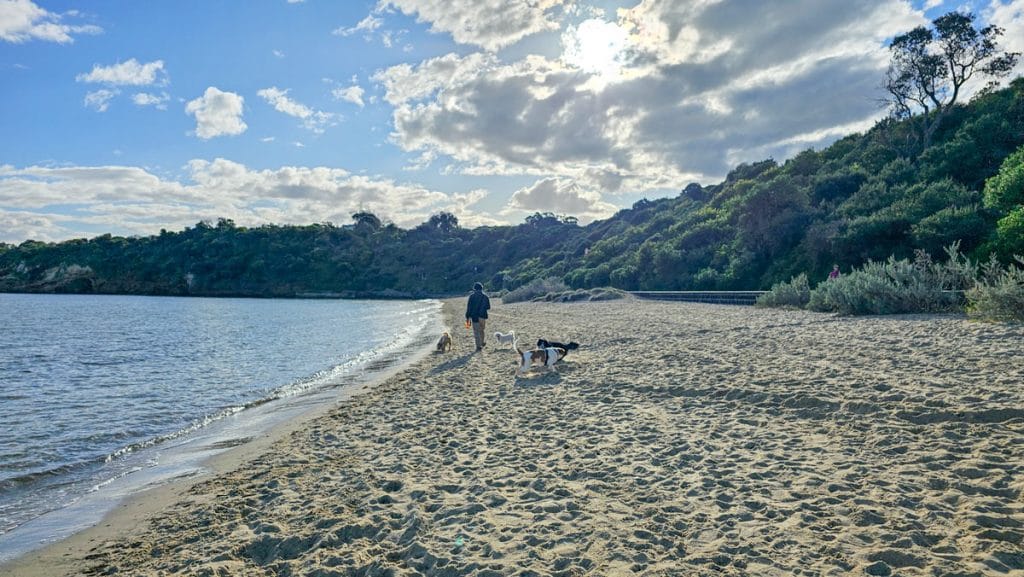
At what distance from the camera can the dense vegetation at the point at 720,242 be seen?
24016mm

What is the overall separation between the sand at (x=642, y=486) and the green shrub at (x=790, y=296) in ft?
41.6

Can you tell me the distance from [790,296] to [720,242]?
18.0 meters

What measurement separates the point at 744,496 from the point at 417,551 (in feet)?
8.42

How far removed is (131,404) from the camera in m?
10.2

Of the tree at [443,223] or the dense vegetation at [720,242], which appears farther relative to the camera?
the tree at [443,223]

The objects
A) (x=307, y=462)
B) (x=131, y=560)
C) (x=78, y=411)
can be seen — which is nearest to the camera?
(x=131, y=560)

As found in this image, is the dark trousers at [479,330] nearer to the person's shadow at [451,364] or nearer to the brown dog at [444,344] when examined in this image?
the person's shadow at [451,364]

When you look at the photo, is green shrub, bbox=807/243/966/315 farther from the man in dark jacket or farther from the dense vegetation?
the man in dark jacket

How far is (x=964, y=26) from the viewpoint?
111 feet

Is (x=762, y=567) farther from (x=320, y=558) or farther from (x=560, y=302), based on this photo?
(x=560, y=302)

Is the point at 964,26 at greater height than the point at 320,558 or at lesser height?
greater

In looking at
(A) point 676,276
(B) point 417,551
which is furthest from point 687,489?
(A) point 676,276

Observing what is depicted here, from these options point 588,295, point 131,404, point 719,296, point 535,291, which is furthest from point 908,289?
point 535,291

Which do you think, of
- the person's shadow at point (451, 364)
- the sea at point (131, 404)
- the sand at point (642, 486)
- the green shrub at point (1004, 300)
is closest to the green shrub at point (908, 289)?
the green shrub at point (1004, 300)
